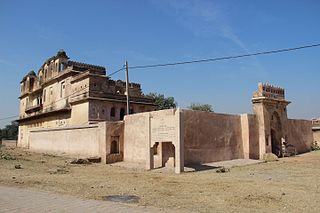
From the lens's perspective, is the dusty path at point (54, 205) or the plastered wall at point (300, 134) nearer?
the dusty path at point (54, 205)

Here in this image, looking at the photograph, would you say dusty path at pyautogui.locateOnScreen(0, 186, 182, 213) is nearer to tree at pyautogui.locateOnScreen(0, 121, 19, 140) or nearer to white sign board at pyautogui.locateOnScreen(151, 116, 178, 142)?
white sign board at pyautogui.locateOnScreen(151, 116, 178, 142)

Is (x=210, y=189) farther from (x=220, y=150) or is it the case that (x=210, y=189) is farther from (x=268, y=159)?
(x=268, y=159)

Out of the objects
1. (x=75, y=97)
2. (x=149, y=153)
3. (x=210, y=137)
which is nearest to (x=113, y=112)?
(x=75, y=97)

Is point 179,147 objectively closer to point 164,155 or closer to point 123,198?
point 164,155

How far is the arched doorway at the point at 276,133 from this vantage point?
87.9 ft

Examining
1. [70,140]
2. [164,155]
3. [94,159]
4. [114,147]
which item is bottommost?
[94,159]

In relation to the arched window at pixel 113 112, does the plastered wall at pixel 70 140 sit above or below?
below

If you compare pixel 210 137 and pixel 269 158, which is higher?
pixel 210 137

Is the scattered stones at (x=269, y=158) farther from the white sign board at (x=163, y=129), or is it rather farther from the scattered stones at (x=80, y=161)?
the scattered stones at (x=80, y=161)

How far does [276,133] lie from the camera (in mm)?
27109

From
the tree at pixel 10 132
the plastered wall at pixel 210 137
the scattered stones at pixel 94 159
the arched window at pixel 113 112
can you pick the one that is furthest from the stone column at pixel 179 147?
the tree at pixel 10 132

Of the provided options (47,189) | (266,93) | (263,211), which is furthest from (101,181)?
(266,93)

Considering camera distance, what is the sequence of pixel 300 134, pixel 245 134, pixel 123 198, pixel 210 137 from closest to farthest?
pixel 123 198 < pixel 210 137 < pixel 245 134 < pixel 300 134

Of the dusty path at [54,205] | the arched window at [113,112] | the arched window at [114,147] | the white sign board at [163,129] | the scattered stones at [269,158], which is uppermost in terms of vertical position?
the arched window at [113,112]
